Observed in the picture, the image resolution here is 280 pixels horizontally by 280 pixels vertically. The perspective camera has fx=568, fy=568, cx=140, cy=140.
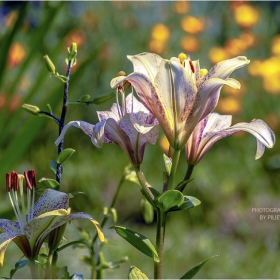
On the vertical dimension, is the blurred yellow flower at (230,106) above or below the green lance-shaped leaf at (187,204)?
above

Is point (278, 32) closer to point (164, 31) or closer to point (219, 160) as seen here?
point (164, 31)

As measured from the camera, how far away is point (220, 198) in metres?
1.84

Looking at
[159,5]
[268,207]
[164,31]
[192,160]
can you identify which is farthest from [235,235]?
[159,5]

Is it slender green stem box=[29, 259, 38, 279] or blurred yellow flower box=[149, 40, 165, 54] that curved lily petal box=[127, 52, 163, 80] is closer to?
slender green stem box=[29, 259, 38, 279]

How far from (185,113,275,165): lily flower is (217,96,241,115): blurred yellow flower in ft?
5.26

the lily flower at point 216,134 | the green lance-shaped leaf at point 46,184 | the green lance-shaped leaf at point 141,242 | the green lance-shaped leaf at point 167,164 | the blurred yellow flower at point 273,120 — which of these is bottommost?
the green lance-shaped leaf at point 141,242

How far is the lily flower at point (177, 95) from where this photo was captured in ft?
1.63

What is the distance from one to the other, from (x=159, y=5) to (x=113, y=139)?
96.8 inches

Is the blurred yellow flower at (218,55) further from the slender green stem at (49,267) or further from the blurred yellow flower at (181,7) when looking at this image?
the slender green stem at (49,267)

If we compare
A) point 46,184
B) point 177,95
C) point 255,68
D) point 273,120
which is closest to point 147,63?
point 177,95

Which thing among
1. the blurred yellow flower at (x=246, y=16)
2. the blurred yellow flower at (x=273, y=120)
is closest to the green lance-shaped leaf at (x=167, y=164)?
the blurred yellow flower at (x=273, y=120)

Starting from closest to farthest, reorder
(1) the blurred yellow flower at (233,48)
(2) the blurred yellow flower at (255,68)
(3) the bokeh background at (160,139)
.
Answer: (3) the bokeh background at (160,139) < (2) the blurred yellow flower at (255,68) < (1) the blurred yellow flower at (233,48)

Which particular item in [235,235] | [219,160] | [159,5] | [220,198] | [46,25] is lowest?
[235,235]

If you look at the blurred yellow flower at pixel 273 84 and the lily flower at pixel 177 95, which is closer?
the lily flower at pixel 177 95
